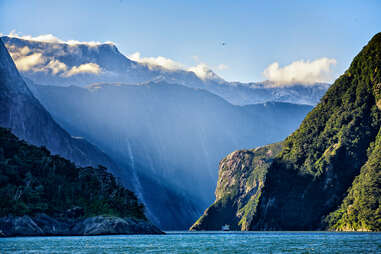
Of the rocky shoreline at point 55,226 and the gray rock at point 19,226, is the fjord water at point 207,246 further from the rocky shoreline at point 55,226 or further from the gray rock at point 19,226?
the rocky shoreline at point 55,226

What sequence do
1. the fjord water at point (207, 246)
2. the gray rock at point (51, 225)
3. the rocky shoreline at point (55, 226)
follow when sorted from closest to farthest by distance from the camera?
Result: 1. the fjord water at point (207, 246)
2. the rocky shoreline at point (55, 226)
3. the gray rock at point (51, 225)

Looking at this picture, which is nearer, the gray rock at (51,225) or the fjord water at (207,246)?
the fjord water at (207,246)

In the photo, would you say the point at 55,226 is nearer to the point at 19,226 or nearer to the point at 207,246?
the point at 19,226

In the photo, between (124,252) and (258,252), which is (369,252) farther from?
(124,252)

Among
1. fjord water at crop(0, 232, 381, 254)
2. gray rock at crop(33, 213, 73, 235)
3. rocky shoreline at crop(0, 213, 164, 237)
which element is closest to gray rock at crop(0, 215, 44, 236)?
rocky shoreline at crop(0, 213, 164, 237)

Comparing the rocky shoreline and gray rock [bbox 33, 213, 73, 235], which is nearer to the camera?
the rocky shoreline

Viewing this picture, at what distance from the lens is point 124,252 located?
99062 mm

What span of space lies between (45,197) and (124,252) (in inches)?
4115

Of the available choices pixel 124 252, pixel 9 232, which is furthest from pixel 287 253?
pixel 9 232

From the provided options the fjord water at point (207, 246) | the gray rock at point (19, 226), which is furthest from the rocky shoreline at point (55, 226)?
the fjord water at point (207, 246)

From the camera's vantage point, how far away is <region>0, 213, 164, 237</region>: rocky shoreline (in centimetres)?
16875

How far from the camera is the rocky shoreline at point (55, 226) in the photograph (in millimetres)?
168750

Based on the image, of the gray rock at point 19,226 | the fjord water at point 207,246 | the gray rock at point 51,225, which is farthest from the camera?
the gray rock at point 51,225

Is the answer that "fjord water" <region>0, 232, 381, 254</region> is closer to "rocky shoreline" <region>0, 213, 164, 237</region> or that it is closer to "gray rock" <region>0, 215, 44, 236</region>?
"gray rock" <region>0, 215, 44, 236</region>
